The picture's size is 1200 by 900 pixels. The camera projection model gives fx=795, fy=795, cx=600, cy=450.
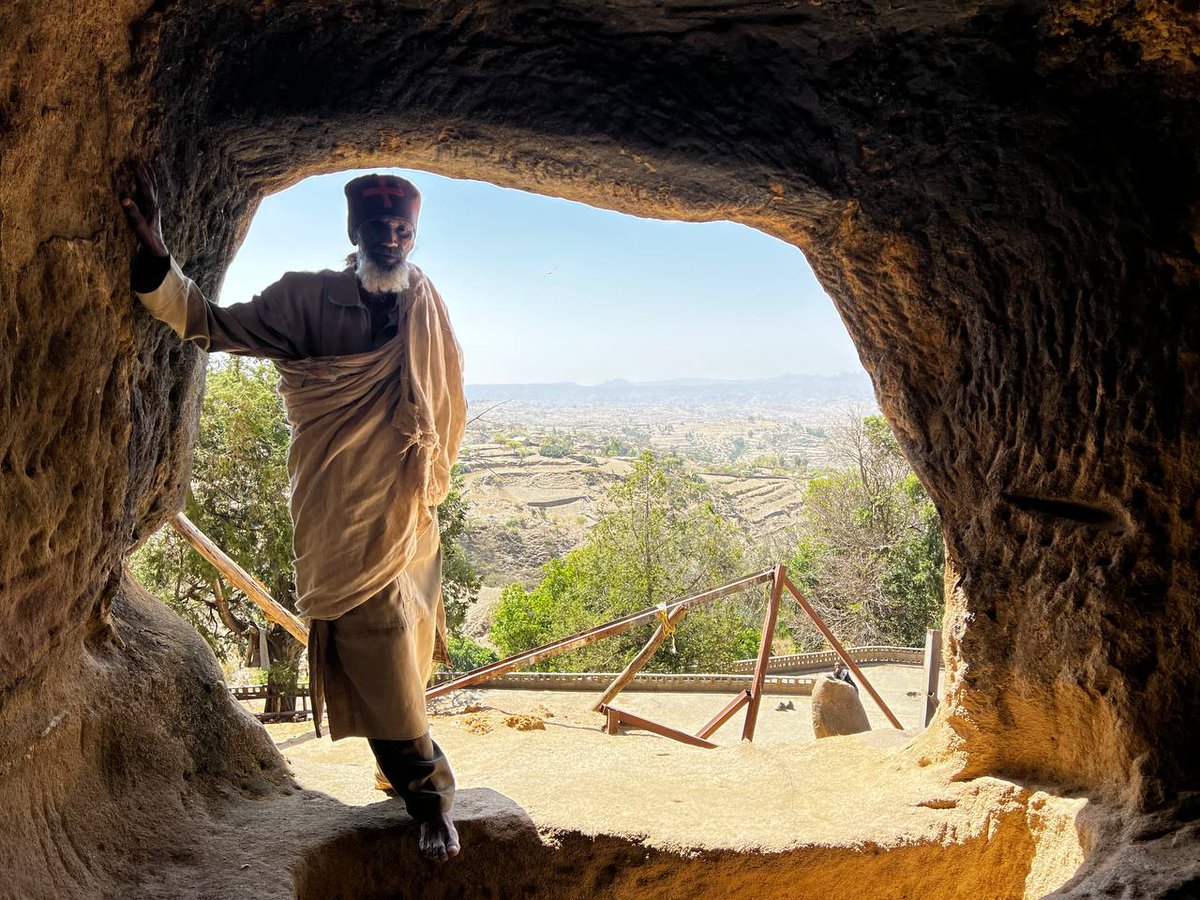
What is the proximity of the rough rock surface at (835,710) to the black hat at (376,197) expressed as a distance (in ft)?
16.4

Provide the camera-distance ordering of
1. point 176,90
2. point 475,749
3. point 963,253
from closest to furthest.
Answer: point 176,90 → point 963,253 → point 475,749

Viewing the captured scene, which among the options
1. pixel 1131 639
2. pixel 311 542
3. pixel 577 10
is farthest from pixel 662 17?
pixel 1131 639

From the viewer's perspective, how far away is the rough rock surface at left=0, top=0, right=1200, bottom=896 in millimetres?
2285

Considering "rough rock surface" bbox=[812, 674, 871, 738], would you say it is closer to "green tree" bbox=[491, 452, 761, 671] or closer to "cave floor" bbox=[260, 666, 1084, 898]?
"cave floor" bbox=[260, 666, 1084, 898]

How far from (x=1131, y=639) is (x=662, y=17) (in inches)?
107

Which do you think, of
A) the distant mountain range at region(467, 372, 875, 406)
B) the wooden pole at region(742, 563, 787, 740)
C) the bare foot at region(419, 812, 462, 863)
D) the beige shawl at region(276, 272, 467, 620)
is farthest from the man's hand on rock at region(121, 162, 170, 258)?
the distant mountain range at region(467, 372, 875, 406)

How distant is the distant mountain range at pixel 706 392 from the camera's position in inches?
2492

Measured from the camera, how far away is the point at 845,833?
10.7ft

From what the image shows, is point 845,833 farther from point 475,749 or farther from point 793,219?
point 793,219

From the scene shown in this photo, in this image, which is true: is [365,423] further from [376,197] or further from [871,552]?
[871,552]

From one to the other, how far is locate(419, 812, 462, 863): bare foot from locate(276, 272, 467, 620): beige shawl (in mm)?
905

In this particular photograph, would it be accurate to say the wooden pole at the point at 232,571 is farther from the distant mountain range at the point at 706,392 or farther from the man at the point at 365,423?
the distant mountain range at the point at 706,392

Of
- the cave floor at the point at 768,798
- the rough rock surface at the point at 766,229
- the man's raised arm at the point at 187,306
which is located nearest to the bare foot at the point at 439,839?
the cave floor at the point at 768,798

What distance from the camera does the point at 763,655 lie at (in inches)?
228
